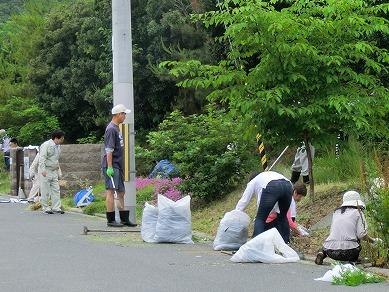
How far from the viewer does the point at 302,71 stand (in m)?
13.7

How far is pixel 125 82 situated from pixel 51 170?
14.6 feet

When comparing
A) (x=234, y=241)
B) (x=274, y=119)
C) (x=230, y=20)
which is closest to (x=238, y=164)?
(x=274, y=119)

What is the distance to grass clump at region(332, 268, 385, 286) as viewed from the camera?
347 inches

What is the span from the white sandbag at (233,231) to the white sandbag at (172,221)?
92cm

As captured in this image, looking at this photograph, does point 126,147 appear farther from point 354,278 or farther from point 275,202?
point 354,278

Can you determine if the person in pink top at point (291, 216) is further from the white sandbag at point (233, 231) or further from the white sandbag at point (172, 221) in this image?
the white sandbag at point (172, 221)

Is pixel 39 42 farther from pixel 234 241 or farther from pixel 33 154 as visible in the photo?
pixel 234 241

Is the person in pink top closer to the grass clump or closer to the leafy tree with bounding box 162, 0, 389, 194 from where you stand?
the leafy tree with bounding box 162, 0, 389, 194

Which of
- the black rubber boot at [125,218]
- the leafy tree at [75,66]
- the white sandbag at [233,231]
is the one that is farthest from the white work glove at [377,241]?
the leafy tree at [75,66]

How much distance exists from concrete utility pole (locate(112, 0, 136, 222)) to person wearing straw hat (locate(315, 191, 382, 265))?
18.8 ft

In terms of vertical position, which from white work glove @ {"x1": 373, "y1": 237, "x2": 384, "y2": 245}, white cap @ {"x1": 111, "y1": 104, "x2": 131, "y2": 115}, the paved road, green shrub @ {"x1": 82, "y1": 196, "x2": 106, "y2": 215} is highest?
white cap @ {"x1": 111, "y1": 104, "x2": 131, "y2": 115}

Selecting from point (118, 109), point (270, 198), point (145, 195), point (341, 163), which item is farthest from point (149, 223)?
point (145, 195)

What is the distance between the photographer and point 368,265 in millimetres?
10258

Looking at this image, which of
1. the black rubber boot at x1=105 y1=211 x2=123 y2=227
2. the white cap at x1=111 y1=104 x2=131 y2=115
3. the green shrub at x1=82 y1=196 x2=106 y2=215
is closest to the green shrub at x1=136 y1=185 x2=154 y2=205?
the green shrub at x1=82 y1=196 x2=106 y2=215
